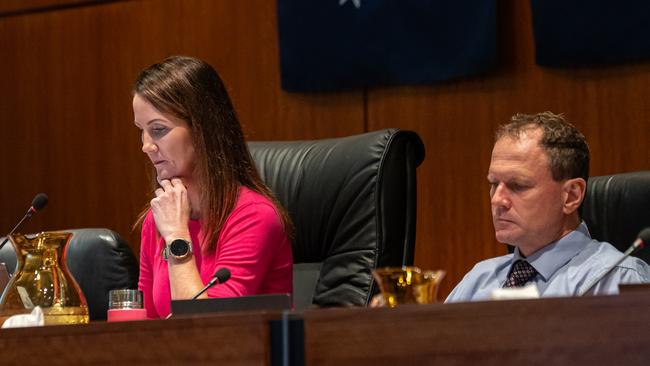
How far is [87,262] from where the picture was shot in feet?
7.75

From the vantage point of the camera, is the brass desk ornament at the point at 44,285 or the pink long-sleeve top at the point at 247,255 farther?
the pink long-sleeve top at the point at 247,255

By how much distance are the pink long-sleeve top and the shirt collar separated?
1.62ft

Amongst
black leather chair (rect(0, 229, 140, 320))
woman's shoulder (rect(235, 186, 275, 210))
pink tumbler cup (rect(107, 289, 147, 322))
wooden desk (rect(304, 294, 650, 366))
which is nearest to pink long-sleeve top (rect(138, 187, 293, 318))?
woman's shoulder (rect(235, 186, 275, 210))

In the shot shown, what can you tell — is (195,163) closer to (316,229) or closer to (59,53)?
(316,229)

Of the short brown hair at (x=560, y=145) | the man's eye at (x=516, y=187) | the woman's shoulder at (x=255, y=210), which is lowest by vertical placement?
the woman's shoulder at (x=255, y=210)

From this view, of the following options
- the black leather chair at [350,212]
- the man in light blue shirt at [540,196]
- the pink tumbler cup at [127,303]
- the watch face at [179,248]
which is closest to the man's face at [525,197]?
the man in light blue shirt at [540,196]

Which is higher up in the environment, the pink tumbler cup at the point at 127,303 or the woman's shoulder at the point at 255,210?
the woman's shoulder at the point at 255,210

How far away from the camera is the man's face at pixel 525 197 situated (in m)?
2.06

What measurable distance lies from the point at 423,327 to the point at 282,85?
227cm

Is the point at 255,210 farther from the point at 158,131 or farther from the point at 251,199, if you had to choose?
Result: the point at 158,131

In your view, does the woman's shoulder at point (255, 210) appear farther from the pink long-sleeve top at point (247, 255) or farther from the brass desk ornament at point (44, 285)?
the brass desk ornament at point (44, 285)

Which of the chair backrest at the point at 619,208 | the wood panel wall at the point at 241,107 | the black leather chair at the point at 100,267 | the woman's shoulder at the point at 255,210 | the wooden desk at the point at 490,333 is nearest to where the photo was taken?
the wooden desk at the point at 490,333

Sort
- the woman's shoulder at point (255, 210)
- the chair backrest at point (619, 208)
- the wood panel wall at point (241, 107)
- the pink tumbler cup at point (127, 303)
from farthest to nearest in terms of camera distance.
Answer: the wood panel wall at point (241, 107)
the woman's shoulder at point (255, 210)
the chair backrest at point (619, 208)
the pink tumbler cup at point (127, 303)

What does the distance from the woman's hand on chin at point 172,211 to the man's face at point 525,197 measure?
609mm
